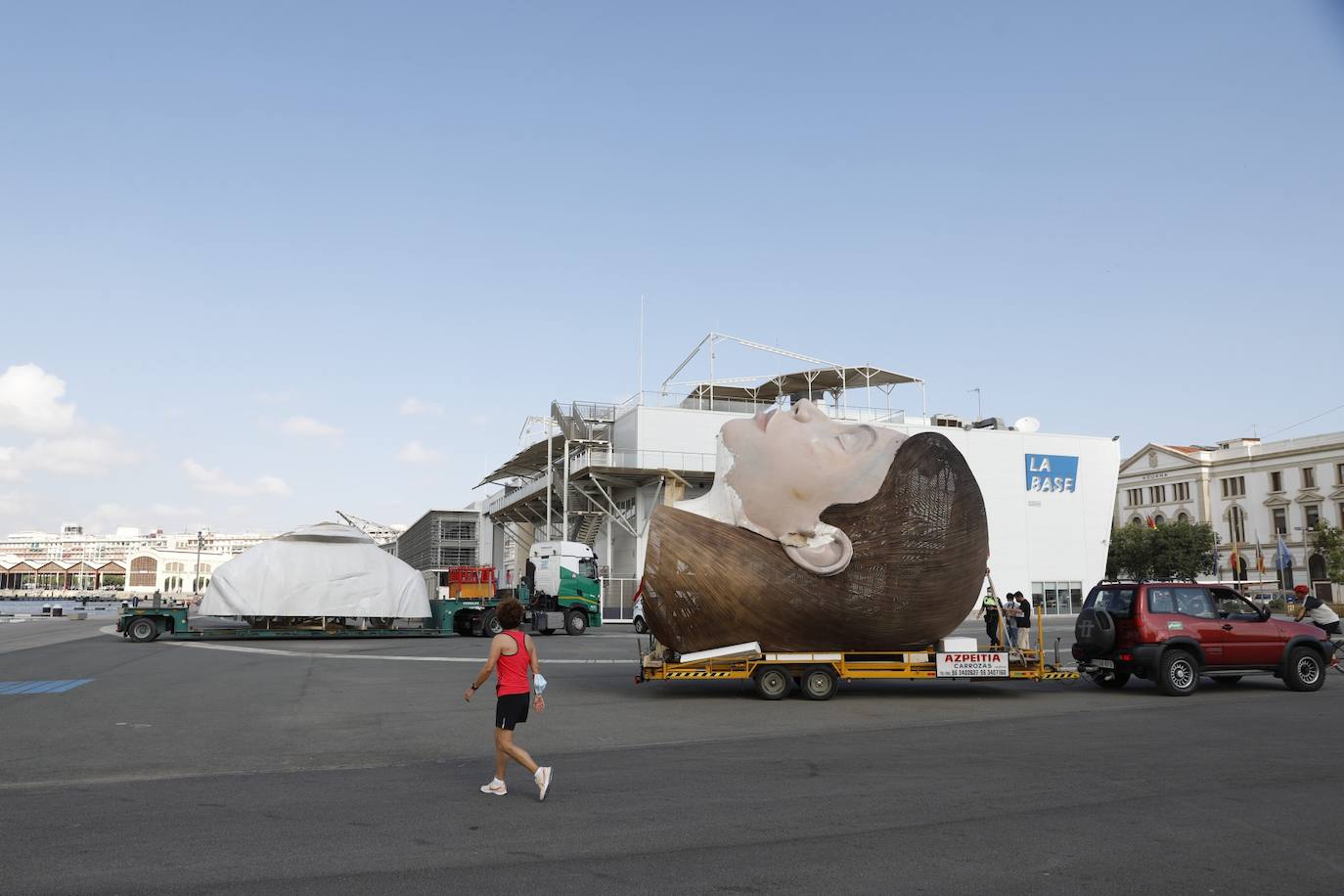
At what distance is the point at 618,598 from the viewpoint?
163 feet

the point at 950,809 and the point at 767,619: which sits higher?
the point at 767,619

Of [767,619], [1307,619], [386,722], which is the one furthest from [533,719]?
[1307,619]

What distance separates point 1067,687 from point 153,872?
47.7 feet

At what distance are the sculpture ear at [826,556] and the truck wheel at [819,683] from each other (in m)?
1.70

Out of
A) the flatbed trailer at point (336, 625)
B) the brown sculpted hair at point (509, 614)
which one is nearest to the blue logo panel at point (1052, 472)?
the flatbed trailer at point (336, 625)

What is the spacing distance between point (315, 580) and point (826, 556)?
20.5 m

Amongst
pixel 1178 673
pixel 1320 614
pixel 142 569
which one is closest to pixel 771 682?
pixel 1178 673

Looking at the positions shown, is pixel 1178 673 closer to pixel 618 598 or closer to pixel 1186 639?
pixel 1186 639

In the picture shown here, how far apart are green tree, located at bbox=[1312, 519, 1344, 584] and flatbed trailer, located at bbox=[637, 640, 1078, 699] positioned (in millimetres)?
69196

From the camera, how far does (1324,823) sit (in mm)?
6793

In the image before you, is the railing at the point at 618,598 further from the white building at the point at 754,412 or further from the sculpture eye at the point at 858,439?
the sculpture eye at the point at 858,439

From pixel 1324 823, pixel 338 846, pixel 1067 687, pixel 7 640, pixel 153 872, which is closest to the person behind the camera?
pixel 153 872

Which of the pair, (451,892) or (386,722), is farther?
(386,722)

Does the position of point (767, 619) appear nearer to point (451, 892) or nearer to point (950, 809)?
point (950, 809)
